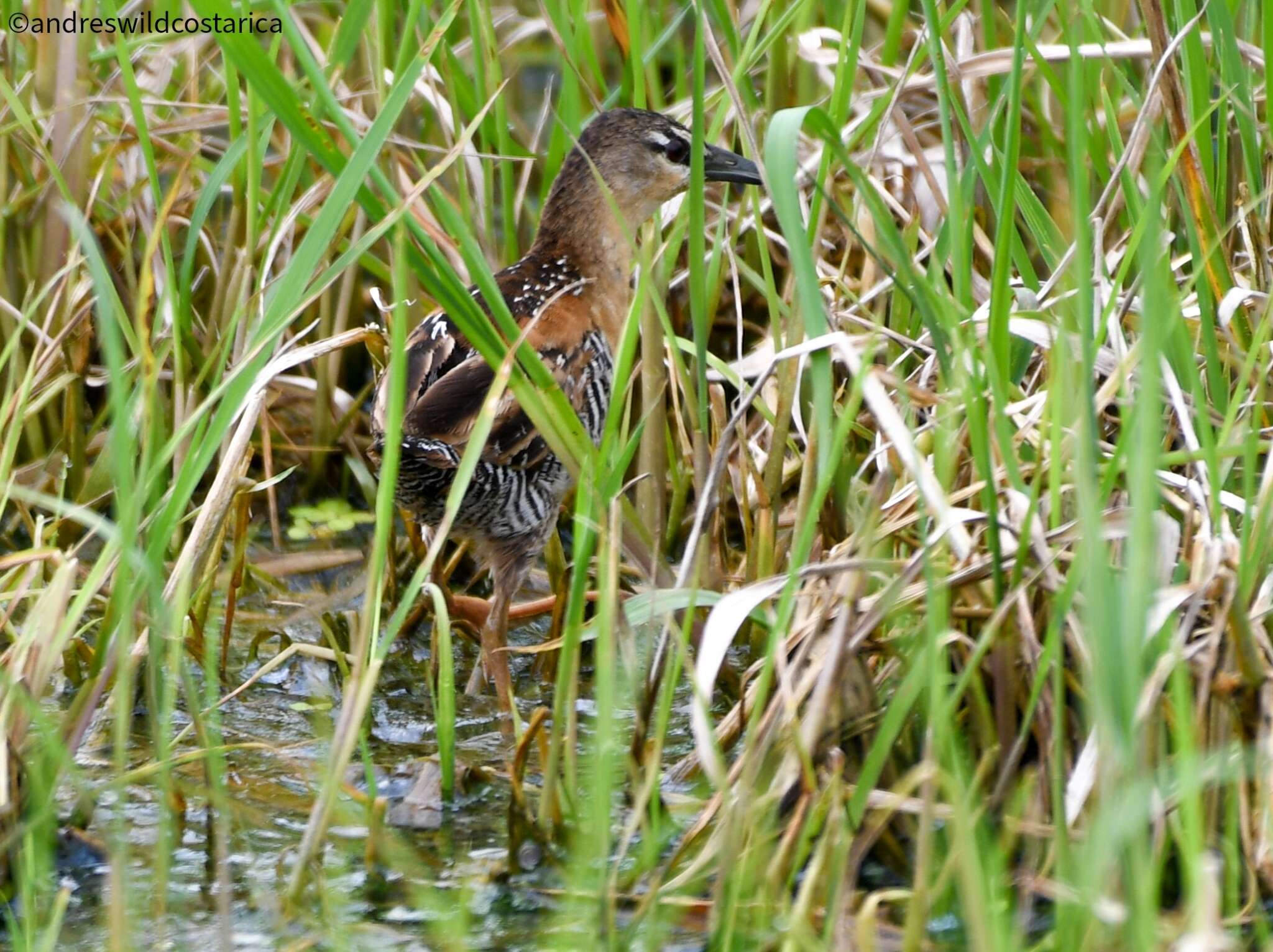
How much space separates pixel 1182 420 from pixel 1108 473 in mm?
359

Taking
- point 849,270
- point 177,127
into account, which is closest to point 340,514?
point 177,127

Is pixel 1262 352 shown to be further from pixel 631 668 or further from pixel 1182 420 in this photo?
pixel 631 668

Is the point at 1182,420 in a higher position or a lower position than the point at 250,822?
higher

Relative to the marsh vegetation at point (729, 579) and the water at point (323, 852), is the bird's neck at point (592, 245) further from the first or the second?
the water at point (323, 852)

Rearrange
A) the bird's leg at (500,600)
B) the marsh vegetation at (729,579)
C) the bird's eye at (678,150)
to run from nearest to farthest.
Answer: the marsh vegetation at (729,579), the bird's leg at (500,600), the bird's eye at (678,150)

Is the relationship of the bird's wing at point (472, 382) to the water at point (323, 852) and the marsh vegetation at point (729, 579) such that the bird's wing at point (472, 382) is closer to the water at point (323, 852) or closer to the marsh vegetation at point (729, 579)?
the marsh vegetation at point (729, 579)

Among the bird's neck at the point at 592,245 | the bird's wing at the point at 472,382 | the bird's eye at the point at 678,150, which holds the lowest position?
the bird's wing at the point at 472,382

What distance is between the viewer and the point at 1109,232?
128 inches

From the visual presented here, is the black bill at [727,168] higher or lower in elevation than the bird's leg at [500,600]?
higher

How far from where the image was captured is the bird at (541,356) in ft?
9.71

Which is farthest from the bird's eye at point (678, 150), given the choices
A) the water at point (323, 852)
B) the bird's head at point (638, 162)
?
the water at point (323, 852)

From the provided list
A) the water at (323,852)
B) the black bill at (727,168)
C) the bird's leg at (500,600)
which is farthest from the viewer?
the black bill at (727,168)

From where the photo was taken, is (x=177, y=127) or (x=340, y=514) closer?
(x=177, y=127)

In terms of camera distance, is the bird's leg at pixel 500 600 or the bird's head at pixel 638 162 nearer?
the bird's leg at pixel 500 600
